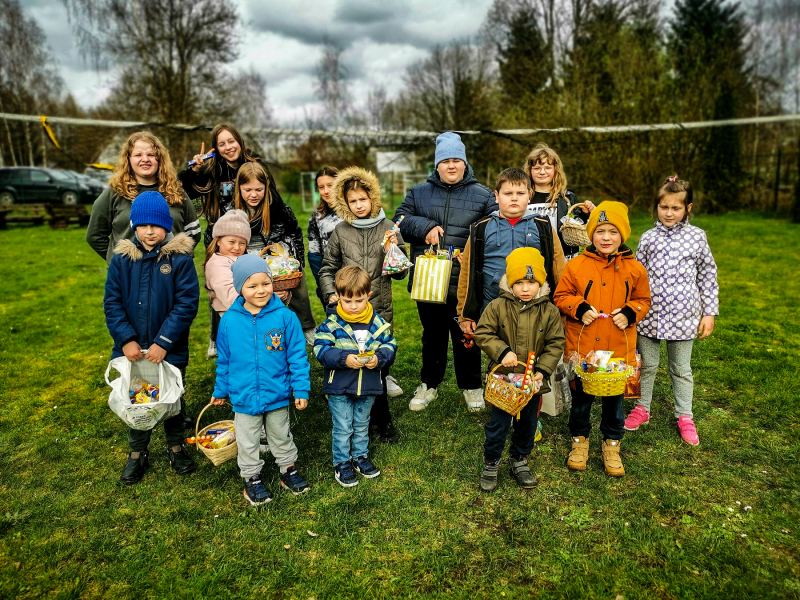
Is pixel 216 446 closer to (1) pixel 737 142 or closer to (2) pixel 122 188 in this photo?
(2) pixel 122 188

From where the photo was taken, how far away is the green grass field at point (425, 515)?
2479 millimetres

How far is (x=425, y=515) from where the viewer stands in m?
2.95

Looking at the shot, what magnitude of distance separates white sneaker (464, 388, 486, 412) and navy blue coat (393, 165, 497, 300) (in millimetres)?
860

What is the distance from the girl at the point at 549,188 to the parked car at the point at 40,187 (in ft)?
68.8

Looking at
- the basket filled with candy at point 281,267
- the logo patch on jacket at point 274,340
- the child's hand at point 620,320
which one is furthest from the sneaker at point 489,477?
the basket filled with candy at point 281,267

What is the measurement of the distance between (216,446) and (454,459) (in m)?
1.54

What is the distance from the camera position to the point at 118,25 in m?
18.7

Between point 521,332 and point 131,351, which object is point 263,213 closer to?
point 131,351

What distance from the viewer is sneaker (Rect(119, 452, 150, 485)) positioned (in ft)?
10.9

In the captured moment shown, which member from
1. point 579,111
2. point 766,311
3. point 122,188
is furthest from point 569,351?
point 579,111

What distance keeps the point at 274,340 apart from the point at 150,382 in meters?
0.93

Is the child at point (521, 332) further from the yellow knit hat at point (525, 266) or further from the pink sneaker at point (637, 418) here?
the pink sneaker at point (637, 418)

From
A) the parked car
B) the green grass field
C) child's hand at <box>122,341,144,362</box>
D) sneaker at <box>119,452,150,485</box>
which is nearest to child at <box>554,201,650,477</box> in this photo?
the green grass field

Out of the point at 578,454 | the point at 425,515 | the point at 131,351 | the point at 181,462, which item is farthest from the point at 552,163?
the point at 181,462
